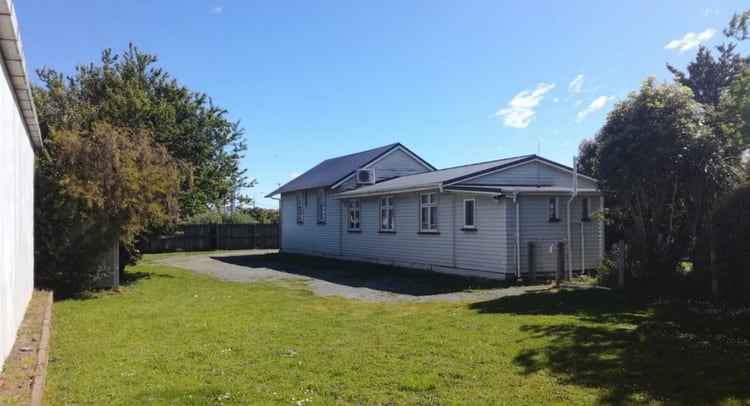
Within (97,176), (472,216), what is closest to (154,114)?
(97,176)

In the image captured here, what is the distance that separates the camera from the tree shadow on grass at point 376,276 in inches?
584

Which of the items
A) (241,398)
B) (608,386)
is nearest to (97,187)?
(241,398)

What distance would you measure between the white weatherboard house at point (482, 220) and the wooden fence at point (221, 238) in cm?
1263

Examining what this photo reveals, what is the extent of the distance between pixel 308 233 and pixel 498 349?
70.0 feet

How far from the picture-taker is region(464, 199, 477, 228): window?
1688 cm

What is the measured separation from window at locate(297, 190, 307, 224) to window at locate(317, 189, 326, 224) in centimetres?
197

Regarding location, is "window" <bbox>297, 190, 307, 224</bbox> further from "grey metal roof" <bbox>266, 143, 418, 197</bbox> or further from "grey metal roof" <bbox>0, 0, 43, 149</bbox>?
"grey metal roof" <bbox>0, 0, 43, 149</bbox>

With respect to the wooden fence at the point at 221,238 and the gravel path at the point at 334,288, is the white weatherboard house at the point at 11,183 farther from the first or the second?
the wooden fence at the point at 221,238

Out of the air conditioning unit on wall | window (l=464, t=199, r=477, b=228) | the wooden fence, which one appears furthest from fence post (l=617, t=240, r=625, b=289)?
the wooden fence

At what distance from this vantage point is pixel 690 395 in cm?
534

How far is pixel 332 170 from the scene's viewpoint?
95.8 ft

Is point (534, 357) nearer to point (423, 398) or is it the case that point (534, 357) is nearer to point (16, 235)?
point (423, 398)

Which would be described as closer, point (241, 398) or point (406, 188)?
point (241, 398)

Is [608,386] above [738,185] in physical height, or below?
below
